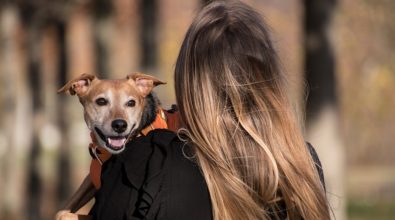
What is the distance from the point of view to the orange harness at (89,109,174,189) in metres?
4.41

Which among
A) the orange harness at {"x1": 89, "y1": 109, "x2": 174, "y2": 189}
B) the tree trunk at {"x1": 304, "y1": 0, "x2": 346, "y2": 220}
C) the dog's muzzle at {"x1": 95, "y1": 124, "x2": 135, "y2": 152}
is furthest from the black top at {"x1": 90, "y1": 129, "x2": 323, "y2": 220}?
the tree trunk at {"x1": 304, "y1": 0, "x2": 346, "y2": 220}

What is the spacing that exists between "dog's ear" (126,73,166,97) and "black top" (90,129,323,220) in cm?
116

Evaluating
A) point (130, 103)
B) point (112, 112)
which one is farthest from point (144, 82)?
point (112, 112)

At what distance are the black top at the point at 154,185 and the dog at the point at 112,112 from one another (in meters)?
0.70

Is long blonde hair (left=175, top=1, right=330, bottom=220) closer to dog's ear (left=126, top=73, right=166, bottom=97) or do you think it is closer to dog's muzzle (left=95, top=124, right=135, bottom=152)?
dog's muzzle (left=95, top=124, right=135, bottom=152)

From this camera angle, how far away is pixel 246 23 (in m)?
3.97

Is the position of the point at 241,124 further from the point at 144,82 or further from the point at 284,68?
the point at 144,82

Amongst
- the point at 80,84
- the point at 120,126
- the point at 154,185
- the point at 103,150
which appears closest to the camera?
the point at 154,185

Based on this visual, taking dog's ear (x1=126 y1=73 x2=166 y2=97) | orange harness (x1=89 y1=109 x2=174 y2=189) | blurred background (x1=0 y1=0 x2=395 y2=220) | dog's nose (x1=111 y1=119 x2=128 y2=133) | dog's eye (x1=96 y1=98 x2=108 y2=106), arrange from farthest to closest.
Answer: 1. blurred background (x1=0 y1=0 x2=395 y2=220)
2. dog's eye (x1=96 y1=98 x2=108 y2=106)
3. dog's ear (x1=126 y1=73 x2=166 y2=97)
4. dog's nose (x1=111 y1=119 x2=128 y2=133)
5. orange harness (x1=89 y1=109 x2=174 y2=189)

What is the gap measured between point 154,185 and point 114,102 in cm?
148

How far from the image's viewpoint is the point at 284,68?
13.3 feet

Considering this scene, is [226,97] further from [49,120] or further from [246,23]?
[49,120]

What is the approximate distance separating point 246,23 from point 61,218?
117cm

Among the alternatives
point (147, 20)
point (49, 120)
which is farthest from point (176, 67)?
point (49, 120)
